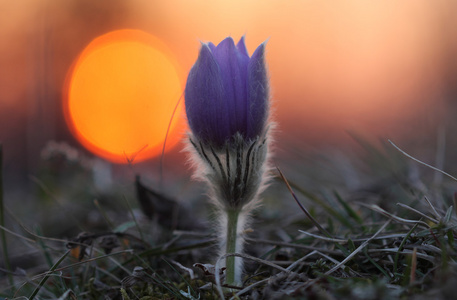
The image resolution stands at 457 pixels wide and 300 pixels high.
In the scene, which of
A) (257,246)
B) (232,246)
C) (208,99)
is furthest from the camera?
(257,246)

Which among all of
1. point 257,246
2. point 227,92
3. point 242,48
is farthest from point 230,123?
point 257,246

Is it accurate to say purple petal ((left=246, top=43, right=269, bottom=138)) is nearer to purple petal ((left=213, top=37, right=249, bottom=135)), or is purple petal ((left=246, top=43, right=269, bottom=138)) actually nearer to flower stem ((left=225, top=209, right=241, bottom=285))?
purple petal ((left=213, top=37, right=249, bottom=135))

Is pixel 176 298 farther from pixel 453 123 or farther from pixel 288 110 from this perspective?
pixel 288 110

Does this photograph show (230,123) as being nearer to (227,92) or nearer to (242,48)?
(227,92)

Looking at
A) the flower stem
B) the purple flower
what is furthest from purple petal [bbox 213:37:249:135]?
Result: the flower stem

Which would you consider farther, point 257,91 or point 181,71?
point 181,71
